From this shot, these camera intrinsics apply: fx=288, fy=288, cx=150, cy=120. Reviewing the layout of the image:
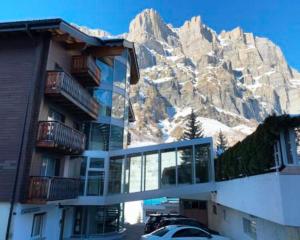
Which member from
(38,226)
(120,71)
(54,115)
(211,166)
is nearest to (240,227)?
(211,166)

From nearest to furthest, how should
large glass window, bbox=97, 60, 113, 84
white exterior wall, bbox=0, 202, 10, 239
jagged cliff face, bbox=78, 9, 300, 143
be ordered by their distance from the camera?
white exterior wall, bbox=0, 202, 10, 239 < large glass window, bbox=97, 60, 113, 84 < jagged cliff face, bbox=78, 9, 300, 143

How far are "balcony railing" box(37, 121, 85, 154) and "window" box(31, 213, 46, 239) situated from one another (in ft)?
10.6

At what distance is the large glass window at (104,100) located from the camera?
63.2 feet

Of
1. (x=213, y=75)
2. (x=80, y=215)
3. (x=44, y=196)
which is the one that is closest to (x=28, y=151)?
(x=44, y=196)

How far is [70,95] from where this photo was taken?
1414cm

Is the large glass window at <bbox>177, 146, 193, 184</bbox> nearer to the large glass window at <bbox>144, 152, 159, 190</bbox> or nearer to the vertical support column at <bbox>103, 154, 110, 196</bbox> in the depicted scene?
the large glass window at <bbox>144, 152, 159, 190</bbox>

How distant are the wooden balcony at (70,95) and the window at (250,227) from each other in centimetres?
990

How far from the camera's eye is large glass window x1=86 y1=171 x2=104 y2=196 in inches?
699

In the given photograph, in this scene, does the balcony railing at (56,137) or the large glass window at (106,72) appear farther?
the large glass window at (106,72)

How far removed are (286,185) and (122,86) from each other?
1534cm

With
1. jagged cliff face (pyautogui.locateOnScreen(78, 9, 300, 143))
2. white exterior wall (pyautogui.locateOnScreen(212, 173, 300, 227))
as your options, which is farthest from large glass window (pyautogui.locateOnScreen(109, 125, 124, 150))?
jagged cliff face (pyautogui.locateOnScreen(78, 9, 300, 143))

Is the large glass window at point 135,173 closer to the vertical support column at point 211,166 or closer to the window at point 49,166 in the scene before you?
the vertical support column at point 211,166

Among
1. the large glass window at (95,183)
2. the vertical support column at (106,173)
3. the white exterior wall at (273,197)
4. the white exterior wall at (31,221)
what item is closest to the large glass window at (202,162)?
the vertical support column at (106,173)

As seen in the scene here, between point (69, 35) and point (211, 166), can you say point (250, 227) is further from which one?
point (69, 35)
